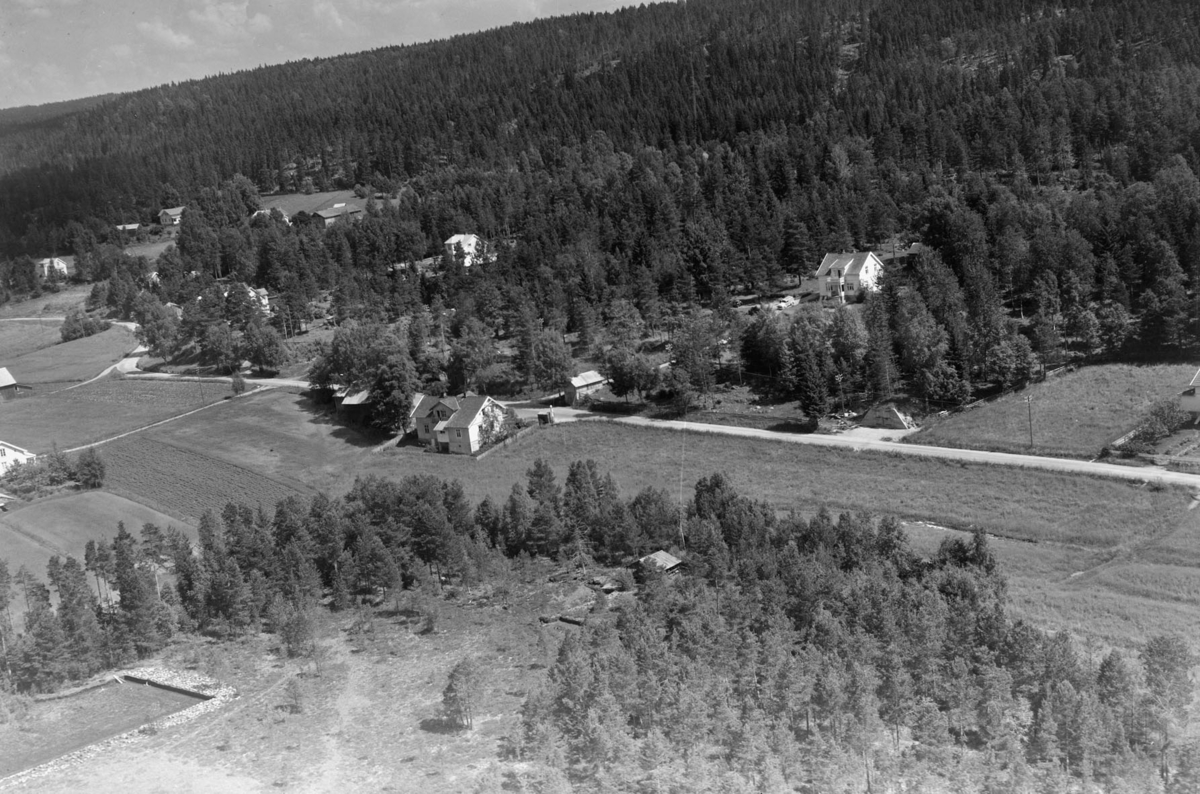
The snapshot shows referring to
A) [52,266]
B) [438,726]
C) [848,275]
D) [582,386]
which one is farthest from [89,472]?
[52,266]

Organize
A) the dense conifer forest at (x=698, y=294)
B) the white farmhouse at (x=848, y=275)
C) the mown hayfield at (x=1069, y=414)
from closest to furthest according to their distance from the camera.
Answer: the dense conifer forest at (x=698, y=294) → the mown hayfield at (x=1069, y=414) → the white farmhouse at (x=848, y=275)

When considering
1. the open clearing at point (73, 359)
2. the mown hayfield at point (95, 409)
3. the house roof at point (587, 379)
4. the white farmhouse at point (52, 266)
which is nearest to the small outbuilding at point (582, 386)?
the house roof at point (587, 379)

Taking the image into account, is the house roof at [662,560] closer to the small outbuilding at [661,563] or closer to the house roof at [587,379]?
the small outbuilding at [661,563]

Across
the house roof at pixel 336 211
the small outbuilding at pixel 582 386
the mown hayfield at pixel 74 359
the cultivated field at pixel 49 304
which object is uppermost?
the house roof at pixel 336 211

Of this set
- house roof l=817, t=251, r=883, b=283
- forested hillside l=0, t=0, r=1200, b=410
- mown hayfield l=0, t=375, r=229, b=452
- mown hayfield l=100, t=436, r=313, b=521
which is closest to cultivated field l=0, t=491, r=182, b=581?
mown hayfield l=100, t=436, r=313, b=521

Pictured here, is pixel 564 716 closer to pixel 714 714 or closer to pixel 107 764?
pixel 714 714
